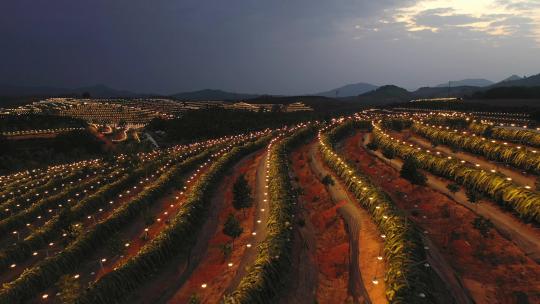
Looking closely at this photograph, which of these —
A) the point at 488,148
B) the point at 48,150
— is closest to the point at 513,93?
the point at 488,148

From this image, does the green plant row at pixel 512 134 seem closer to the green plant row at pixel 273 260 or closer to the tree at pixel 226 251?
the green plant row at pixel 273 260

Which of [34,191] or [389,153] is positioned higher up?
[389,153]

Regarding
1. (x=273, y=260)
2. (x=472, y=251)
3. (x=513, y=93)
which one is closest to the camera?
(x=273, y=260)

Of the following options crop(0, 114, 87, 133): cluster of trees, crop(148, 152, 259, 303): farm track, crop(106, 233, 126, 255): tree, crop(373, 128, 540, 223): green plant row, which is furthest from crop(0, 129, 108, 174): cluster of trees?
crop(373, 128, 540, 223): green plant row

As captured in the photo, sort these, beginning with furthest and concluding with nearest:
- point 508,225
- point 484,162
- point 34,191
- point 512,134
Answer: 1. point 34,191
2. point 512,134
3. point 484,162
4. point 508,225

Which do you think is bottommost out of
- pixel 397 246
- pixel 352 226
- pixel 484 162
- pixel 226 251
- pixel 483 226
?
pixel 226 251

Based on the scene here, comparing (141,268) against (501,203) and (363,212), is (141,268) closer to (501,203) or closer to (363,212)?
(363,212)

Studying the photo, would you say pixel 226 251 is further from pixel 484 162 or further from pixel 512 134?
pixel 512 134

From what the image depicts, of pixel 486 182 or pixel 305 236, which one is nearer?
pixel 305 236
